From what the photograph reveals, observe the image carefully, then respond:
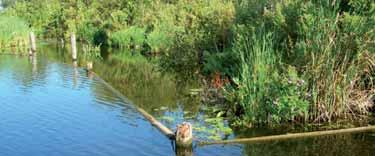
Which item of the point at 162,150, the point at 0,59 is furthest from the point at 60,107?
the point at 0,59

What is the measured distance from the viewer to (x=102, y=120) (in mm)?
12062

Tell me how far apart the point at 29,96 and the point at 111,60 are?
13.3 metres

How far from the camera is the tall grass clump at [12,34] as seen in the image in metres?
32.4

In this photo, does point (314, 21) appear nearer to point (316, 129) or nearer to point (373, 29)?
point (373, 29)

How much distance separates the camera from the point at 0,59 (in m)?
27.1

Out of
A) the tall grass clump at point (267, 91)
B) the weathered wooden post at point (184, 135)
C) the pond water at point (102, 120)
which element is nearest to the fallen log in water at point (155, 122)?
the pond water at point (102, 120)

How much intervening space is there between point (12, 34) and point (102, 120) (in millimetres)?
23549

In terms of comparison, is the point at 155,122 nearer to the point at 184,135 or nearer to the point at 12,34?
the point at 184,135

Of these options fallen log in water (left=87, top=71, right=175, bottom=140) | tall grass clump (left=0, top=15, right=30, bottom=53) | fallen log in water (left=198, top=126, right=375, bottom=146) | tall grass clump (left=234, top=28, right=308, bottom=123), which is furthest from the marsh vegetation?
tall grass clump (left=0, top=15, right=30, bottom=53)

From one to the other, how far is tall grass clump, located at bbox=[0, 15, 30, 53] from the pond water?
501 inches

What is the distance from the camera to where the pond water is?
938 cm

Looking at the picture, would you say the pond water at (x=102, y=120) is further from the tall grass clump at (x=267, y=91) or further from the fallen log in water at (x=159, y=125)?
the tall grass clump at (x=267, y=91)

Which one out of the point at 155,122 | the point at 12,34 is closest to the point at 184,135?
the point at 155,122

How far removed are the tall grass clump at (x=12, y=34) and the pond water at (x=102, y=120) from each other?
12.7m
